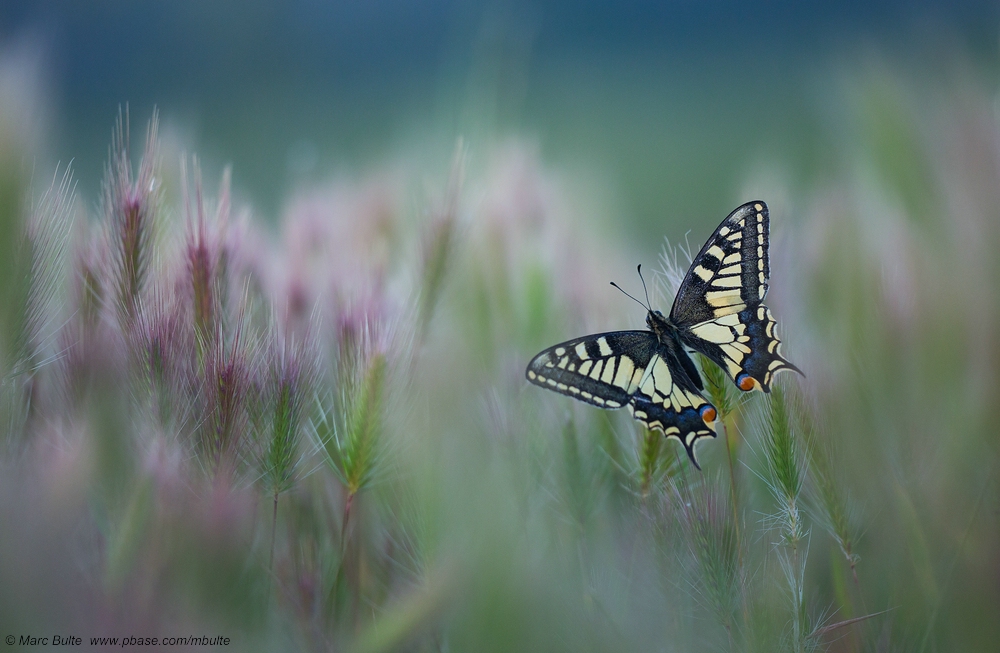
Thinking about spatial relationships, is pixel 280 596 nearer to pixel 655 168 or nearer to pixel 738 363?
pixel 738 363

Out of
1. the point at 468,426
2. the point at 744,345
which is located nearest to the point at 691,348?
the point at 744,345

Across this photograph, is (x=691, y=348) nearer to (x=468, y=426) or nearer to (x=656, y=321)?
(x=656, y=321)

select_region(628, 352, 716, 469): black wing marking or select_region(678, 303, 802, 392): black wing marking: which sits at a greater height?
select_region(678, 303, 802, 392): black wing marking

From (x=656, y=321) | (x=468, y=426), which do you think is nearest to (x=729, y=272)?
(x=656, y=321)

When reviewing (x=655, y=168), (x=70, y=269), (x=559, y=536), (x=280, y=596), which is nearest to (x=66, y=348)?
(x=70, y=269)

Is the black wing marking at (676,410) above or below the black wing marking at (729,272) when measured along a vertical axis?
below

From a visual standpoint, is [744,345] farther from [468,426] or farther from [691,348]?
[468,426]
